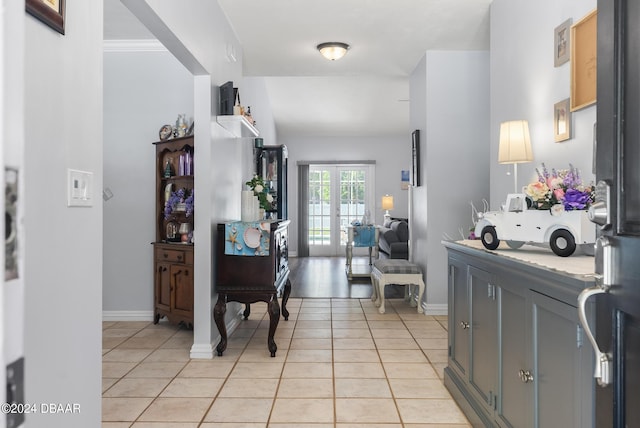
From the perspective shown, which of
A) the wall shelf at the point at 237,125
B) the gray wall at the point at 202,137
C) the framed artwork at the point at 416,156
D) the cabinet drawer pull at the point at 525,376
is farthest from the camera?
the framed artwork at the point at 416,156

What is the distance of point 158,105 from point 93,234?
3196 millimetres

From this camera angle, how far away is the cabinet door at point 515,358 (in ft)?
5.47

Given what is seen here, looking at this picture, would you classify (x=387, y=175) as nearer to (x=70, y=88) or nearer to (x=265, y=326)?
(x=265, y=326)

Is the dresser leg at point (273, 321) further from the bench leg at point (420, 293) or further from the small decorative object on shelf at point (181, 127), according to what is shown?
the bench leg at point (420, 293)

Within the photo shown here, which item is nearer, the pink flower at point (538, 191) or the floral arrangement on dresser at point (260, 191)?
the pink flower at point (538, 191)

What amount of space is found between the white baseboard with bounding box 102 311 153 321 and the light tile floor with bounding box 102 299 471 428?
0.51 ft

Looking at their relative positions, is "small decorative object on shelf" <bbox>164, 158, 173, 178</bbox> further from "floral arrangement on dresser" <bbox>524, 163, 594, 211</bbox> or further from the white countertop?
"floral arrangement on dresser" <bbox>524, 163, 594, 211</bbox>

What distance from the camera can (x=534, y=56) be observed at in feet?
9.38

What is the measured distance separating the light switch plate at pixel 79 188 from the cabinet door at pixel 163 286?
2.73 metres

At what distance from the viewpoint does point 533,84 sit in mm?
2873

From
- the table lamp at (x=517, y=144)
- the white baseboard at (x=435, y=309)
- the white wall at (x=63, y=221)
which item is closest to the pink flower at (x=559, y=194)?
the table lamp at (x=517, y=144)

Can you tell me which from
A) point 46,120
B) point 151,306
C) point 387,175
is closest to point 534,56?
point 46,120

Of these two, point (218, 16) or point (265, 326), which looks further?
point (265, 326)

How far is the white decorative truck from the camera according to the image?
5.72 ft
